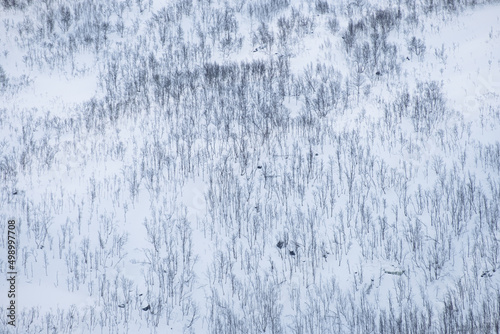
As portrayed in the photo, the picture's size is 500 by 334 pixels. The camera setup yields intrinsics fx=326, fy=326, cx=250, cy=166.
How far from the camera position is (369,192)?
5145mm

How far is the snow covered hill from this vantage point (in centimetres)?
386

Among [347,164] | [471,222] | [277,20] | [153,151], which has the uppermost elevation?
[277,20]

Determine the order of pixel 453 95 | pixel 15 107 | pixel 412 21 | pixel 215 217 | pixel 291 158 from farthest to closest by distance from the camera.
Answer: pixel 412 21 → pixel 15 107 → pixel 453 95 → pixel 291 158 → pixel 215 217

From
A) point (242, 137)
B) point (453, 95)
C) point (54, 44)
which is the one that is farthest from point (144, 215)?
point (54, 44)

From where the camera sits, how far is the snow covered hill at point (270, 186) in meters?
3.86

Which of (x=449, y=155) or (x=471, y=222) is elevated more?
(x=449, y=155)

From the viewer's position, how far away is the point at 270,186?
5.51 metres

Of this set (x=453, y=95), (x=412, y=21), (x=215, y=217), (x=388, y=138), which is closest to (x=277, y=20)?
(x=412, y=21)

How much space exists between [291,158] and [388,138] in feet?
6.36

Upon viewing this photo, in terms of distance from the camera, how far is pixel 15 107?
9.49 metres

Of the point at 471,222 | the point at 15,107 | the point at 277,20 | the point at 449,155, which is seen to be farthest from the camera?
the point at 277,20

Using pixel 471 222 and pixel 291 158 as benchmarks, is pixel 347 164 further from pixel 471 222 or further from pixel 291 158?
pixel 471 222

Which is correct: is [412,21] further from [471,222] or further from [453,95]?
[471,222]

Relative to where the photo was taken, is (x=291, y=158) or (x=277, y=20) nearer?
(x=291, y=158)
